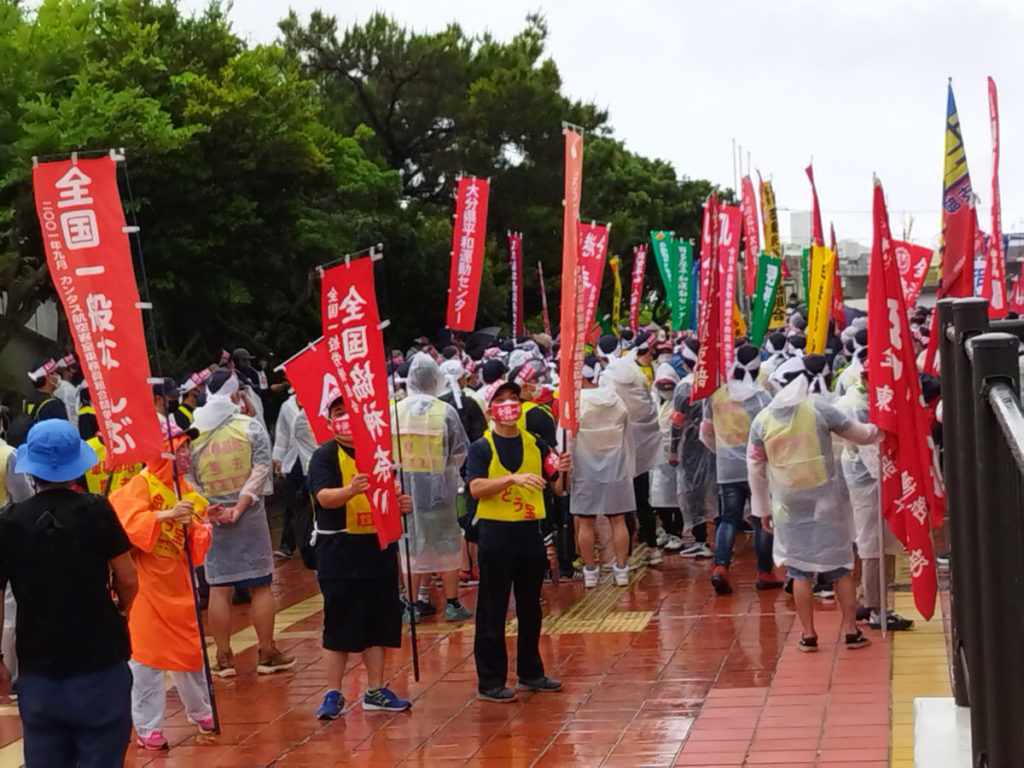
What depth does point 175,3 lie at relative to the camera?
22.7m

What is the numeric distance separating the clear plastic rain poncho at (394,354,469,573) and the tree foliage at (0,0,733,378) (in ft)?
8.65

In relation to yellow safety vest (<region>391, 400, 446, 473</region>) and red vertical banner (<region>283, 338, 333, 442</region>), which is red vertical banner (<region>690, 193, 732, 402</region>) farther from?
red vertical banner (<region>283, 338, 333, 442</region>)

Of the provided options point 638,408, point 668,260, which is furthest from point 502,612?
point 668,260

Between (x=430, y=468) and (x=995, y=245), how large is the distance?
5.78m

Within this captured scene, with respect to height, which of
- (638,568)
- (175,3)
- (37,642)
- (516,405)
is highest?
(175,3)

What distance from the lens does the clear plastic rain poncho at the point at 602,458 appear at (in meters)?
12.4

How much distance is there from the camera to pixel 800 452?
9.46 metres

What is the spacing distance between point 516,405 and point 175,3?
15953 mm

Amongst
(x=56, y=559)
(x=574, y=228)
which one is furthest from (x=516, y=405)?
(x=56, y=559)

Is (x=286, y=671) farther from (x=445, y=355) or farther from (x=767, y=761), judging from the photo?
(x=445, y=355)

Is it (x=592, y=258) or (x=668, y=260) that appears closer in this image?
(x=592, y=258)

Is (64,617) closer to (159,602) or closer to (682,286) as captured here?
(159,602)

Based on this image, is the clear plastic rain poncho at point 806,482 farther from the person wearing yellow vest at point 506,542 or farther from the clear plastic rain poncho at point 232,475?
the clear plastic rain poncho at point 232,475

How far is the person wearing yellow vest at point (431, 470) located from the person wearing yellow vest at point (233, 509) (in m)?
1.51
